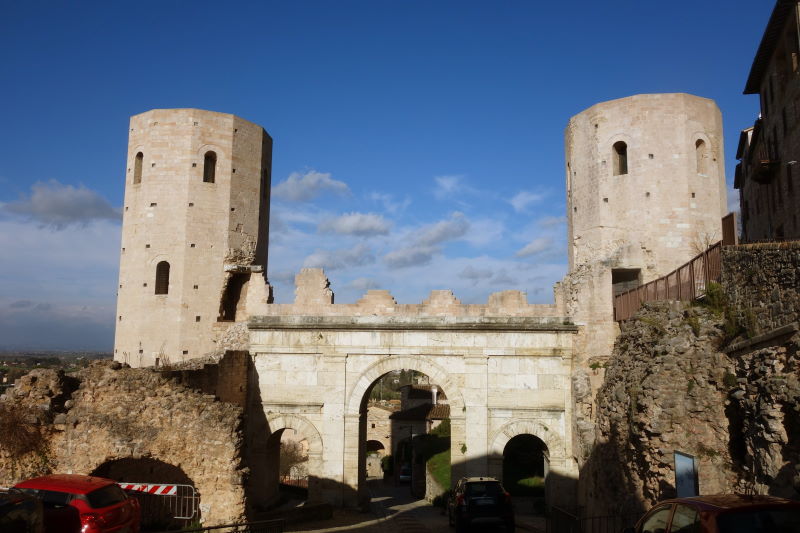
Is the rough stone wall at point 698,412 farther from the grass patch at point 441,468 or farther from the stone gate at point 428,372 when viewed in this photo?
the grass patch at point 441,468

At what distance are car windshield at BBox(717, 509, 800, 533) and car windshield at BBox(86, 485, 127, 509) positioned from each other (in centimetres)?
818

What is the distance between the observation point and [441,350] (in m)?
18.5

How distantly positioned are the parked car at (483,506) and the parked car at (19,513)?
8792 mm

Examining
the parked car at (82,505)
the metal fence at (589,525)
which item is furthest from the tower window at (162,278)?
the metal fence at (589,525)

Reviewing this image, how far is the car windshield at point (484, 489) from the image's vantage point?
1405 cm

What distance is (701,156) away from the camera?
1938 centimetres

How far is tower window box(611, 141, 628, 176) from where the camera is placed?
19625 millimetres

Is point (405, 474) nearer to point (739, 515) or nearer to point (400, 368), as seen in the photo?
point (400, 368)

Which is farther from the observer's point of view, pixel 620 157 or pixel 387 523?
pixel 620 157

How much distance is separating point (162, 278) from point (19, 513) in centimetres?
1386

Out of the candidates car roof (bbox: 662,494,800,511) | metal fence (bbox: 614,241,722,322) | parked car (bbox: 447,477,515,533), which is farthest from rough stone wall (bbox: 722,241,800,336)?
parked car (bbox: 447,477,515,533)

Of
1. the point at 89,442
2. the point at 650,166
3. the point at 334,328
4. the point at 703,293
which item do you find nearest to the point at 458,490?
the point at 334,328

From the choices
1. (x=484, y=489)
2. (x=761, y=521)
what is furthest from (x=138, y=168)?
(x=761, y=521)

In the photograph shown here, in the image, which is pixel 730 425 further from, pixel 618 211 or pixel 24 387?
pixel 24 387
